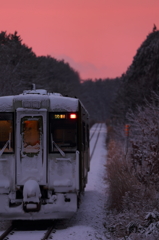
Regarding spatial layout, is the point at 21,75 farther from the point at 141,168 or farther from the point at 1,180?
the point at 1,180

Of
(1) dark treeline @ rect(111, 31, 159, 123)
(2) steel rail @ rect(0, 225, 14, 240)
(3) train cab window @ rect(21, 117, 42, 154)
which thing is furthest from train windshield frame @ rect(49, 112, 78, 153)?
(1) dark treeline @ rect(111, 31, 159, 123)

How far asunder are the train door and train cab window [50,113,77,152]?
209 mm

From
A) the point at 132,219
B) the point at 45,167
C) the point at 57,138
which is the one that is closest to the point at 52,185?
the point at 45,167

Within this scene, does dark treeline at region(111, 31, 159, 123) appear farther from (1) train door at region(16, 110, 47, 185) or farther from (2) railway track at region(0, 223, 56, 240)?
(2) railway track at region(0, 223, 56, 240)

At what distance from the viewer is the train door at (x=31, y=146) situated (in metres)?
10.3

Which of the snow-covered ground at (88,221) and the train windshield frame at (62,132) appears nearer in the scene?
the snow-covered ground at (88,221)

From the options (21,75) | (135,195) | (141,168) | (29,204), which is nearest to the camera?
(29,204)

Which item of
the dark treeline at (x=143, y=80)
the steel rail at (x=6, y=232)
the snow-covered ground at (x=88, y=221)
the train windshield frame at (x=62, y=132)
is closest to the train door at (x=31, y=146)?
the train windshield frame at (x=62, y=132)

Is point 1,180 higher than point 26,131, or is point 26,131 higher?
point 26,131

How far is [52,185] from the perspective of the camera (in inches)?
404

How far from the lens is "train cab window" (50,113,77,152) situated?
10.4 m

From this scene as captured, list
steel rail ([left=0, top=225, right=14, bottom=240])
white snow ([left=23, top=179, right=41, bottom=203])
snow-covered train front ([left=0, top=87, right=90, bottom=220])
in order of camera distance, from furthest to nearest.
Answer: snow-covered train front ([left=0, top=87, right=90, bottom=220]), white snow ([left=23, top=179, right=41, bottom=203]), steel rail ([left=0, top=225, right=14, bottom=240])

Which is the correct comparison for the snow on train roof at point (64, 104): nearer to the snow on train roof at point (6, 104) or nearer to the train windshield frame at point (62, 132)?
the train windshield frame at point (62, 132)

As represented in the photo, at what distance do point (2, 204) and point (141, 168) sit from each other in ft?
18.3
